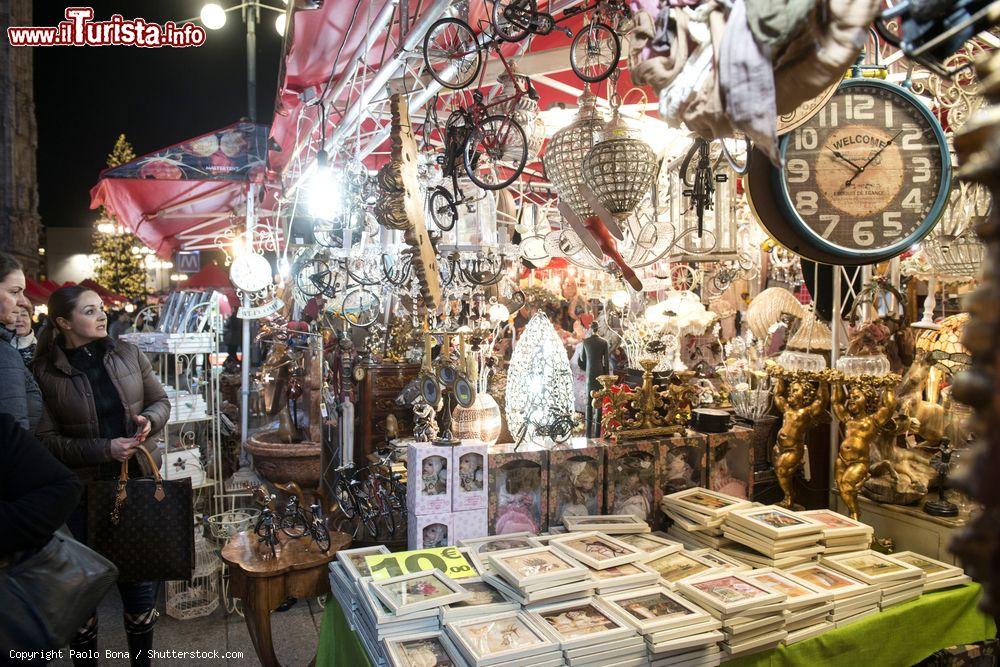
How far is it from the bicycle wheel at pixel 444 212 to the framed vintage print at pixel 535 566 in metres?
1.40

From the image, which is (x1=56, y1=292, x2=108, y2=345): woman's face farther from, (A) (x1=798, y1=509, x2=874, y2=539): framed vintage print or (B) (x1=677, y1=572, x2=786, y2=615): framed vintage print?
(A) (x1=798, y1=509, x2=874, y2=539): framed vintage print

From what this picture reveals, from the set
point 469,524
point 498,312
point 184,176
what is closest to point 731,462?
point 469,524

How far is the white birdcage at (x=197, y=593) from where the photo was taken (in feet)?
13.3

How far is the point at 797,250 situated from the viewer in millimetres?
1576

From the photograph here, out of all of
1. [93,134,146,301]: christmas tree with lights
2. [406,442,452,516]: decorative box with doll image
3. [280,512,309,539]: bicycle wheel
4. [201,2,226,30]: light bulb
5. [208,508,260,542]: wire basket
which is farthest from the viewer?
[93,134,146,301]: christmas tree with lights

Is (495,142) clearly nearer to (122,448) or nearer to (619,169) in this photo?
(619,169)

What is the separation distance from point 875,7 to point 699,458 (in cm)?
231

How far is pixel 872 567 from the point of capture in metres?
2.38

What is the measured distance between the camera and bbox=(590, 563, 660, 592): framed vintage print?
2.12 m

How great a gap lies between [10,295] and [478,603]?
2.17 m

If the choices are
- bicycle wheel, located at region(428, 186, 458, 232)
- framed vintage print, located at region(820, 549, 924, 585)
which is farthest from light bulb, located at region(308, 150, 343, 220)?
framed vintage print, located at region(820, 549, 924, 585)

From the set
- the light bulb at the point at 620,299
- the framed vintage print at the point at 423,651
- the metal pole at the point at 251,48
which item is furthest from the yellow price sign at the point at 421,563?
the metal pole at the point at 251,48

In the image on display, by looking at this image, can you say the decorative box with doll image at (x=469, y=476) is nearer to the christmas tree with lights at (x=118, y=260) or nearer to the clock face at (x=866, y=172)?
the clock face at (x=866, y=172)

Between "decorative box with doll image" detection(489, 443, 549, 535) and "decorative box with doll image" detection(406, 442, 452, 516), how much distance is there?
8.1 inches
